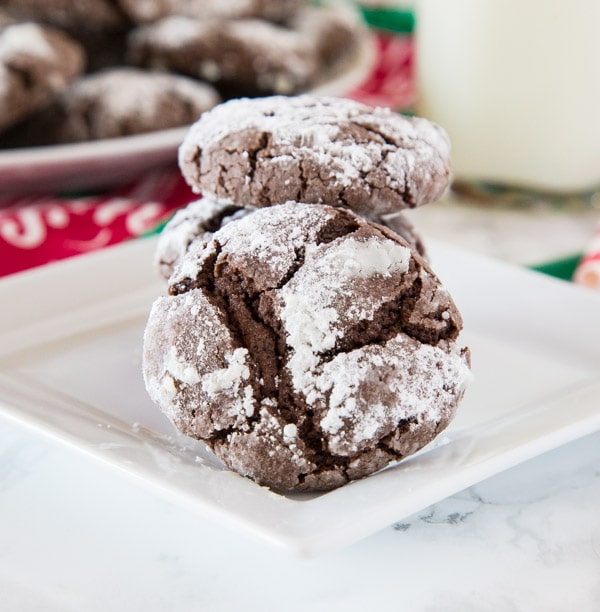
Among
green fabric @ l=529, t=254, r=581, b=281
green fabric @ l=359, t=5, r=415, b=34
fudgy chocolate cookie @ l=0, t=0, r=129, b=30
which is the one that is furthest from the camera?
green fabric @ l=359, t=5, r=415, b=34

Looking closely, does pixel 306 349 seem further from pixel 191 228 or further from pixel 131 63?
pixel 131 63

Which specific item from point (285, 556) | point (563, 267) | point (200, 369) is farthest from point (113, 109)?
point (285, 556)

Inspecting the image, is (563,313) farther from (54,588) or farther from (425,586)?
(54,588)

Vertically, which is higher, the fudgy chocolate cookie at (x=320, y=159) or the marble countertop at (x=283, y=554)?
the fudgy chocolate cookie at (x=320, y=159)

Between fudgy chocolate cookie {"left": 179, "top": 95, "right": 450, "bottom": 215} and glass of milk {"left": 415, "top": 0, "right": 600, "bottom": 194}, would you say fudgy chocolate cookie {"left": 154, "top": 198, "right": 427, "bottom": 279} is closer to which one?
fudgy chocolate cookie {"left": 179, "top": 95, "right": 450, "bottom": 215}

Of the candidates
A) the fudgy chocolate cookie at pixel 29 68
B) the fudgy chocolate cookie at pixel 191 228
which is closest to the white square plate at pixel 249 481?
the fudgy chocolate cookie at pixel 191 228

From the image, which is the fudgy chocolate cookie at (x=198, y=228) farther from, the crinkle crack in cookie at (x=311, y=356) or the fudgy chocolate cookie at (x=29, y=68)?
the fudgy chocolate cookie at (x=29, y=68)

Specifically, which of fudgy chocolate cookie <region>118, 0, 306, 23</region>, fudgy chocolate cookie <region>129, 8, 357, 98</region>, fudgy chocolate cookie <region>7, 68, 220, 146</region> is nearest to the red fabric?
fudgy chocolate cookie <region>7, 68, 220, 146</region>

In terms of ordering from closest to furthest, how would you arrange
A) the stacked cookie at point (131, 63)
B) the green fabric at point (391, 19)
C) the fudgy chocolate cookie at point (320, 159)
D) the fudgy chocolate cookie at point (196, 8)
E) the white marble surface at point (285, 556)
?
the white marble surface at point (285, 556), the fudgy chocolate cookie at point (320, 159), the stacked cookie at point (131, 63), the fudgy chocolate cookie at point (196, 8), the green fabric at point (391, 19)
